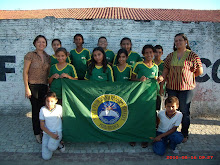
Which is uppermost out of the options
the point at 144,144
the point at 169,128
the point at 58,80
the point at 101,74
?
the point at 101,74

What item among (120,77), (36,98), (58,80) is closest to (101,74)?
(120,77)

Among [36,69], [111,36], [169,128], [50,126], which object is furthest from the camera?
[111,36]

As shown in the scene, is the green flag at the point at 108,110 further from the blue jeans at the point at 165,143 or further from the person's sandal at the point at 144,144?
the blue jeans at the point at 165,143

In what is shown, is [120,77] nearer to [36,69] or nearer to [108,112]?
[108,112]

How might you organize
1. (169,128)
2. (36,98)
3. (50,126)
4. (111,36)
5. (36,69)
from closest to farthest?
(50,126)
(169,128)
(36,69)
(36,98)
(111,36)

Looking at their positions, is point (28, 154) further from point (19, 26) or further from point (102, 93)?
point (19, 26)

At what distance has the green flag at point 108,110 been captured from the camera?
3158 millimetres

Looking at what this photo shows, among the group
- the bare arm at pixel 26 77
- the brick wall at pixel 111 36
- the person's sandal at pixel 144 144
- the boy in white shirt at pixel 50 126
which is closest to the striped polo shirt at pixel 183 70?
the person's sandal at pixel 144 144

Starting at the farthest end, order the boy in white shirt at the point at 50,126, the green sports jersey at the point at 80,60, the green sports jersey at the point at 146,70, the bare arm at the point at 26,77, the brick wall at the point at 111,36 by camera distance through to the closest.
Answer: the brick wall at the point at 111,36
the green sports jersey at the point at 80,60
the green sports jersey at the point at 146,70
the bare arm at the point at 26,77
the boy in white shirt at the point at 50,126

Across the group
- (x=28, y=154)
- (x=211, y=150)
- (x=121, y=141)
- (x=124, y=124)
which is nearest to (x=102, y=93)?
(x=124, y=124)

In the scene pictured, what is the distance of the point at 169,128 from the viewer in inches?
124

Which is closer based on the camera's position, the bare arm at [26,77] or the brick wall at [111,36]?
the bare arm at [26,77]

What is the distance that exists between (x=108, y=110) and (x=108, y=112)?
4cm

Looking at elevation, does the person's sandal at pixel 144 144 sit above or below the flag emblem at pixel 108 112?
below
